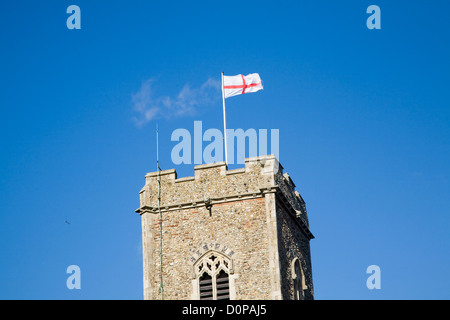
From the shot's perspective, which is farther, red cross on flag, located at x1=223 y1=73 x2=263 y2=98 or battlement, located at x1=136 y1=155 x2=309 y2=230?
red cross on flag, located at x1=223 y1=73 x2=263 y2=98

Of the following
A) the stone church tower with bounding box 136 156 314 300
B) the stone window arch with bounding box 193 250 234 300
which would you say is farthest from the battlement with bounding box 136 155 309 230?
the stone window arch with bounding box 193 250 234 300

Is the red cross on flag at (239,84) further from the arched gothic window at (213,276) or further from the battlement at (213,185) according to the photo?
the arched gothic window at (213,276)

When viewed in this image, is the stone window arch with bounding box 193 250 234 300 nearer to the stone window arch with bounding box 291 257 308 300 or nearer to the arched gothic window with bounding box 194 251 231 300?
the arched gothic window with bounding box 194 251 231 300

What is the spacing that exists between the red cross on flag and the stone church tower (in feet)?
14.4

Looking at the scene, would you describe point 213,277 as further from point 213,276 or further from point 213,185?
point 213,185

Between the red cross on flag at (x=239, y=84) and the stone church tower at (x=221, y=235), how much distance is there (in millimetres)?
4375

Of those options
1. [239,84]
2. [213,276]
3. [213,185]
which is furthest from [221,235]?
[239,84]

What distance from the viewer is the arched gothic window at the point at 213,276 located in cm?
4041

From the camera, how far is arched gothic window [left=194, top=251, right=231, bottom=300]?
133 feet

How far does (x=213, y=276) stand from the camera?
40625 millimetres

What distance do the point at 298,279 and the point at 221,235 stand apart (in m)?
4.19
